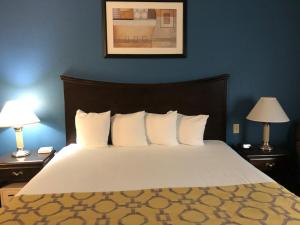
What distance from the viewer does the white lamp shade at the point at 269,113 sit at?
2582mm

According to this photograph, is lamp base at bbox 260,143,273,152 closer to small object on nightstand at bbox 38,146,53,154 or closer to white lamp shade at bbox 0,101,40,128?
small object on nightstand at bbox 38,146,53,154

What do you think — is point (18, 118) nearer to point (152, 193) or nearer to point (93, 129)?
point (93, 129)

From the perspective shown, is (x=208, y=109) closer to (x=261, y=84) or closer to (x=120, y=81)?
(x=261, y=84)

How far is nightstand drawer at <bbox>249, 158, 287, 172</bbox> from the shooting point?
2598 millimetres

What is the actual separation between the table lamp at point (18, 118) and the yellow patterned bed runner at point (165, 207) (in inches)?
43.5

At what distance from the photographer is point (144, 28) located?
2.75 meters

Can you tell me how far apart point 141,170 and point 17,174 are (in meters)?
1.23

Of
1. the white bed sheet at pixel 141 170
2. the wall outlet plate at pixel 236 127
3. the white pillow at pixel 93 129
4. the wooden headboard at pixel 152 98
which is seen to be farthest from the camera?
the wall outlet plate at pixel 236 127

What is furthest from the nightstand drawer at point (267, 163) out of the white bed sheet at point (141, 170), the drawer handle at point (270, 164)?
the white bed sheet at point (141, 170)

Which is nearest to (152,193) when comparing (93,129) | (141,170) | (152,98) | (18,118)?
(141,170)

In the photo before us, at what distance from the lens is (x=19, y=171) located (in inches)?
95.0

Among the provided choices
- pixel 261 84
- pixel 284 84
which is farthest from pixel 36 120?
pixel 284 84

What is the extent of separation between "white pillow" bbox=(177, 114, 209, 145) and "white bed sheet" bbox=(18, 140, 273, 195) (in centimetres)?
8

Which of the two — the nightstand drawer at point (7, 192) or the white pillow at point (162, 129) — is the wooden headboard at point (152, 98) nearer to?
the white pillow at point (162, 129)
